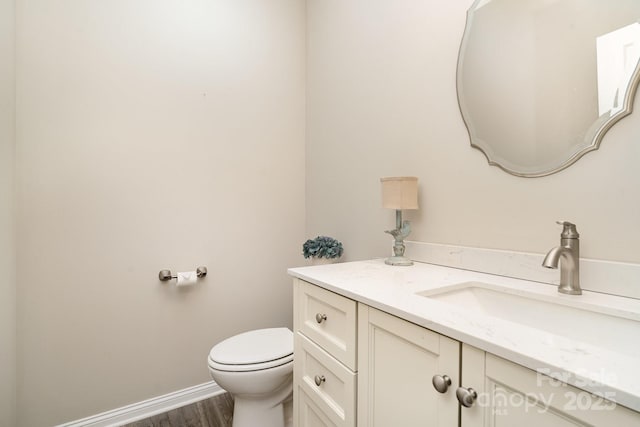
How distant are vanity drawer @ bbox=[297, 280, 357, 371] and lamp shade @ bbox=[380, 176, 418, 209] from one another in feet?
1.61

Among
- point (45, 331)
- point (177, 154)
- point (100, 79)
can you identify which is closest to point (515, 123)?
point (177, 154)

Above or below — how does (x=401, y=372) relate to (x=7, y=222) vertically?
below

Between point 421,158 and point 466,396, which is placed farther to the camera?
point 421,158

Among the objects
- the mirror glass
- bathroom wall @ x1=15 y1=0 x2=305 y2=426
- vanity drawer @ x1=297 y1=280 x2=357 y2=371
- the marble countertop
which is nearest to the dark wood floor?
bathroom wall @ x1=15 y1=0 x2=305 y2=426

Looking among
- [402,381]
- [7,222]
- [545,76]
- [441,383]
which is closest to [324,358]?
[402,381]

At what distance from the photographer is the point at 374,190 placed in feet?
5.11

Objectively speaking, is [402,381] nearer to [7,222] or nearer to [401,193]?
[401,193]

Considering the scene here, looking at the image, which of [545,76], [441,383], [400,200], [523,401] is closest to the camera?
[523,401]

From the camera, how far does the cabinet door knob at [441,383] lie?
1.91 ft

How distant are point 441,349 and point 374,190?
104 cm

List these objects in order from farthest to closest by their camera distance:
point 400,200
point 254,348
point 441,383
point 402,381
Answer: point 254,348
point 400,200
point 402,381
point 441,383

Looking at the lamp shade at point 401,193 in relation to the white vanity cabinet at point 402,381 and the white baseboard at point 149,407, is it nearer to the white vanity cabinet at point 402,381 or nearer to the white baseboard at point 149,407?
the white vanity cabinet at point 402,381

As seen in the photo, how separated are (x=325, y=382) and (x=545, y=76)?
1.22 meters

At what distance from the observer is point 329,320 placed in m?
0.94
